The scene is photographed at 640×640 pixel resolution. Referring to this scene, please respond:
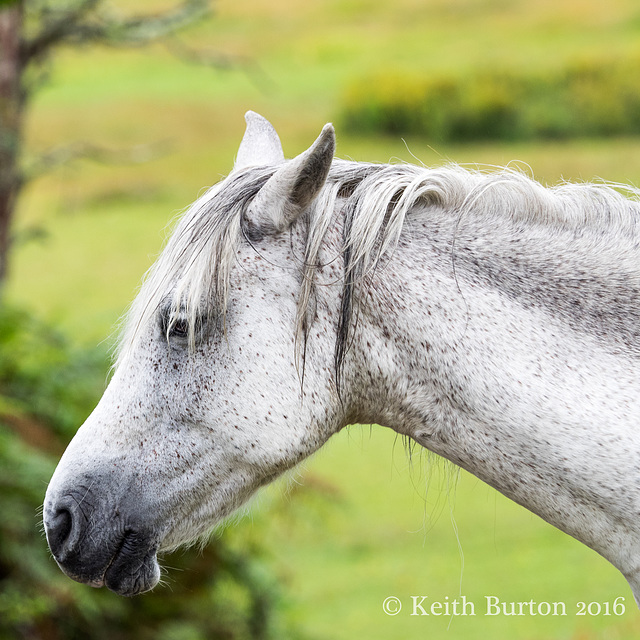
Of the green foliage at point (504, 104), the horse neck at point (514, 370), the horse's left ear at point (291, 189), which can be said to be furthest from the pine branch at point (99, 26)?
the green foliage at point (504, 104)

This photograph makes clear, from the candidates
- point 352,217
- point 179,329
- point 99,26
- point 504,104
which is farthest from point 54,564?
point 504,104

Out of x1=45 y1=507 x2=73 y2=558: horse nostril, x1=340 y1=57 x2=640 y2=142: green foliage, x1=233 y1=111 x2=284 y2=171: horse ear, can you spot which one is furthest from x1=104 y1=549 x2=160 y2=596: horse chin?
x1=340 y1=57 x2=640 y2=142: green foliage

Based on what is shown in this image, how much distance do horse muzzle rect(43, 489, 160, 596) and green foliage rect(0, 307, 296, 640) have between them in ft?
6.38

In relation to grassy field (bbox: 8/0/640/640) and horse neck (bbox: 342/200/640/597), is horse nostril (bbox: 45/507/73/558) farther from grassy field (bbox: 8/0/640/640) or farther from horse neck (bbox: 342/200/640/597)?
horse neck (bbox: 342/200/640/597)

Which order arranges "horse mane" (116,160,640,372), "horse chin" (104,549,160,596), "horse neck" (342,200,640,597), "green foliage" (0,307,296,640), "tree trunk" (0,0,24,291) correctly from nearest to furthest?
"horse neck" (342,200,640,597)
"horse mane" (116,160,640,372)
"horse chin" (104,549,160,596)
"green foliage" (0,307,296,640)
"tree trunk" (0,0,24,291)

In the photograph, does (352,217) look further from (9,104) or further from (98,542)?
(9,104)

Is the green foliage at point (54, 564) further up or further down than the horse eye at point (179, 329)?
further down

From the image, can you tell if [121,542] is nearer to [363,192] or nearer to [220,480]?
[220,480]

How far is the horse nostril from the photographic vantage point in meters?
1.79

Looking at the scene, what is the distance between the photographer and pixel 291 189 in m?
1.69

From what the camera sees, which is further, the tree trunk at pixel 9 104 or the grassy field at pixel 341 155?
the grassy field at pixel 341 155

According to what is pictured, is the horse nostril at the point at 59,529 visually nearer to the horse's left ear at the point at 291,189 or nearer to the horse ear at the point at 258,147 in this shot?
the horse's left ear at the point at 291,189

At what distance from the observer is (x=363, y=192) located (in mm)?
1790

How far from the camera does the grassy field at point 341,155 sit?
5.79 metres
